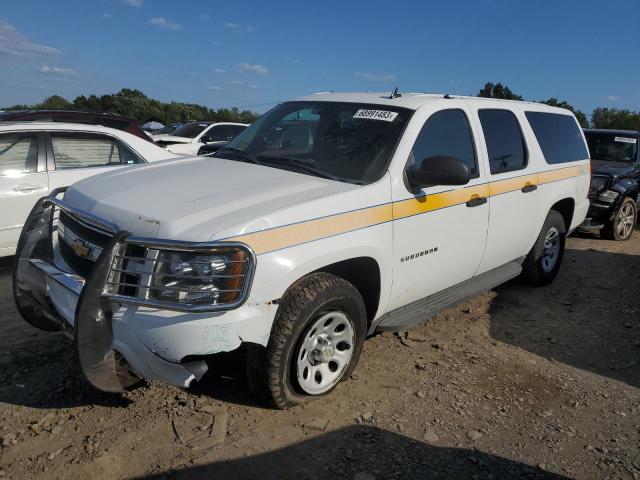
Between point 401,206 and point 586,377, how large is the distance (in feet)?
6.45

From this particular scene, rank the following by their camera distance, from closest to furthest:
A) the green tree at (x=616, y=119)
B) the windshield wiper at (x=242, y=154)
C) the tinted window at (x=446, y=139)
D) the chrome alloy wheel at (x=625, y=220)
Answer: the tinted window at (x=446, y=139) < the windshield wiper at (x=242, y=154) < the chrome alloy wheel at (x=625, y=220) < the green tree at (x=616, y=119)

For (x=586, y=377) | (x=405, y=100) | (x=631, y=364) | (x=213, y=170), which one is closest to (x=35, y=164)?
(x=213, y=170)

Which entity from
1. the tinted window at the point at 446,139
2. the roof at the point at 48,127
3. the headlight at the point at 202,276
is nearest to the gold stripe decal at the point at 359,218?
the headlight at the point at 202,276

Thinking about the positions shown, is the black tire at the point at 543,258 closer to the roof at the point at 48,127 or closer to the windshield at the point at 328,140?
the windshield at the point at 328,140

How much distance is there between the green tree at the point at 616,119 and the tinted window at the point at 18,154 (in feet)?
91.0

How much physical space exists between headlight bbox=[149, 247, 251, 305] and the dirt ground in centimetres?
46

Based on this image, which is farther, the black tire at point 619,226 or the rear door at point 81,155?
the black tire at point 619,226

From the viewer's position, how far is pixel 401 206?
11.6 feet

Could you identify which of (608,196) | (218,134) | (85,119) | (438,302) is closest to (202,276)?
(438,302)

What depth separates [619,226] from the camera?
8.57 meters

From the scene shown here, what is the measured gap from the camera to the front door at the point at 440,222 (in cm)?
362

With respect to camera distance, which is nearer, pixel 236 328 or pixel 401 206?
pixel 236 328

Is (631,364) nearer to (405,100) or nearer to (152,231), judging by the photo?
(405,100)

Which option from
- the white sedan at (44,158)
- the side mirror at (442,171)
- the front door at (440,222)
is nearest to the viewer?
the side mirror at (442,171)
